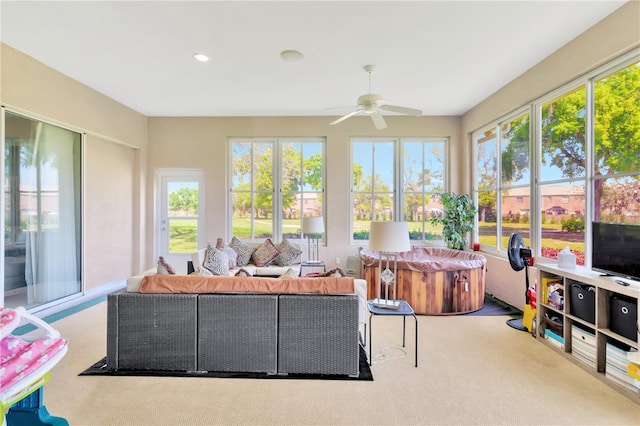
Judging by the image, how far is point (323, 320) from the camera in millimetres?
2326

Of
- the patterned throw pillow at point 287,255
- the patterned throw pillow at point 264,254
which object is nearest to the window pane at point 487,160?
the patterned throw pillow at point 287,255

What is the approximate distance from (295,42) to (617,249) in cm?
339

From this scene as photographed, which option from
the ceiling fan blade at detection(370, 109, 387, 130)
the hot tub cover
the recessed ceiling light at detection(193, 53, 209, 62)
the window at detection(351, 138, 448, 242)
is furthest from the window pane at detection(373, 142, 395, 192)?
the recessed ceiling light at detection(193, 53, 209, 62)

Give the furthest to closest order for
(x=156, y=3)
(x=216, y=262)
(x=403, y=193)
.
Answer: (x=403, y=193)
(x=216, y=262)
(x=156, y=3)

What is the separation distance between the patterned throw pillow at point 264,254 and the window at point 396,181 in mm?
1685

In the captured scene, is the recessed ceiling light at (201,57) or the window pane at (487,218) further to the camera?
the window pane at (487,218)

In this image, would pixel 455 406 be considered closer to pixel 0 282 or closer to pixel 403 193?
pixel 403 193

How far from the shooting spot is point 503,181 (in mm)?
4547

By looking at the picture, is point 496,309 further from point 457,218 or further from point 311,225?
point 311,225

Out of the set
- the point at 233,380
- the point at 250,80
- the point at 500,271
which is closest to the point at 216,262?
the point at 233,380

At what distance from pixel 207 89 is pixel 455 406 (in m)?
4.61

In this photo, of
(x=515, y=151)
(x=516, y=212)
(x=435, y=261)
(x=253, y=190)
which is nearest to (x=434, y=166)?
(x=515, y=151)

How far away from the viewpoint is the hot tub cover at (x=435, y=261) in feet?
12.3

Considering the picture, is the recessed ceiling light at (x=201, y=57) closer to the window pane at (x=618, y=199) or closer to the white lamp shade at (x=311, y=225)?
the white lamp shade at (x=311, y=225)
